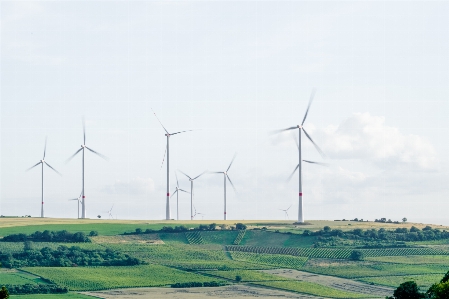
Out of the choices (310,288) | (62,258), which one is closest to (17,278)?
(62,258)

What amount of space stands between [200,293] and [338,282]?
31952 mm

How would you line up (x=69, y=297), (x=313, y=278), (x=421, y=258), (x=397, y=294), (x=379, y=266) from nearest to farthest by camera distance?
(x=397, y=294), (x=69, y=297), (x=313, y=278), (x=379, y=266), (x=421, y=258)

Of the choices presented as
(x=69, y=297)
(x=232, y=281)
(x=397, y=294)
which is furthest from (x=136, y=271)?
(x=397, y=294)

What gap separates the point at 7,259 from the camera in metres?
186

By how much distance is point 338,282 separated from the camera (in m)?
165

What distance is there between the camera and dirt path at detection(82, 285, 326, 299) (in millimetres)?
144375

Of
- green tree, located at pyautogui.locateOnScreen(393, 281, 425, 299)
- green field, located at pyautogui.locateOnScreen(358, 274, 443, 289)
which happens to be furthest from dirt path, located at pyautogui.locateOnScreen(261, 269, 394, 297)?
green tree, located at pyautogui.locateOnScreen(393, 281, 425, 299)

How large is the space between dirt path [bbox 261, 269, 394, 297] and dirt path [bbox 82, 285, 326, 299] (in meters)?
13.0

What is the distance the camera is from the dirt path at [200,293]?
474 ft

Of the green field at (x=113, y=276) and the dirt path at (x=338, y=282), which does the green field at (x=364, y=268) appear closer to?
the dirt path at (x=338, y=282)

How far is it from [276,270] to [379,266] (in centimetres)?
2305

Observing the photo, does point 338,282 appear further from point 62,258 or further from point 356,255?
point 62,258

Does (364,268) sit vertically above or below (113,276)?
above

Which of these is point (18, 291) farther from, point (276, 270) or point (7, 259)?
point (276, 270)
